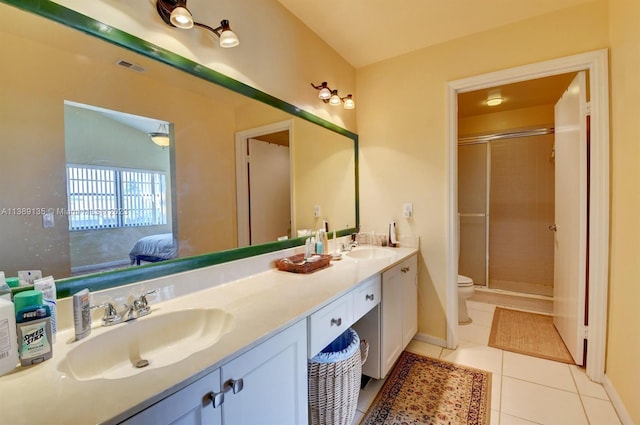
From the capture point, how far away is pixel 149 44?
3.92 feet

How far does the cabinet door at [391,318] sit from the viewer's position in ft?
5.79

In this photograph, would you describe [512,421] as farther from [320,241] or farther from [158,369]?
[158,369]

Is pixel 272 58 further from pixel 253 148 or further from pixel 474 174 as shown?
pixel 474 174

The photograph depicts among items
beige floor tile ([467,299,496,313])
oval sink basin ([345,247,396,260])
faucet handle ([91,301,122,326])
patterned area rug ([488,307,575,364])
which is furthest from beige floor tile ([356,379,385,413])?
beige floor tile ([467,299,496,313])

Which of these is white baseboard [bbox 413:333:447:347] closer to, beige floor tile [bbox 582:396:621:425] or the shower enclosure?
beige floor tile [bbox 582:396:621:425]

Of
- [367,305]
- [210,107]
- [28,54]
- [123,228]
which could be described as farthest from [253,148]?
[367,305]

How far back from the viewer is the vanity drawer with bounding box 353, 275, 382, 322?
149 cm

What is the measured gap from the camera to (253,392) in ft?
2.98

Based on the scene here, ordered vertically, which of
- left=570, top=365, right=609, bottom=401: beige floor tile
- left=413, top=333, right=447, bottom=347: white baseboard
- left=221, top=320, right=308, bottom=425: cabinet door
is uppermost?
left=221, top=320, right=308, bottom=425: cabinet door

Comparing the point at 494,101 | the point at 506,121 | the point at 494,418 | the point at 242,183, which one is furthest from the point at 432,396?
the point at 506,121

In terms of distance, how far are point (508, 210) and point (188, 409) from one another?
4353mm

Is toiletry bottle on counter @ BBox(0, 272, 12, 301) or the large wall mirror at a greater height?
the large wall mirror

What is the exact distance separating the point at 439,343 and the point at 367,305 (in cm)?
122

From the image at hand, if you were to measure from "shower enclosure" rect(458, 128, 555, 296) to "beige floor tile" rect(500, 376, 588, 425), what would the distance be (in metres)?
2.18
